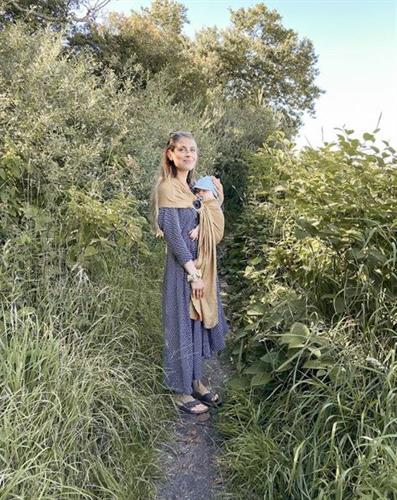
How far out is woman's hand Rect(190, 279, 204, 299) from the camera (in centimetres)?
270

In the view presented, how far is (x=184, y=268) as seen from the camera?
2.71m

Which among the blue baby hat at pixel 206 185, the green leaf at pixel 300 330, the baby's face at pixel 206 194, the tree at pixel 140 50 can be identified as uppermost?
the tree at pixel 140 50

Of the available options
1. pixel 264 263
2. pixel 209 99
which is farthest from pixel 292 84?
pixel 264 263

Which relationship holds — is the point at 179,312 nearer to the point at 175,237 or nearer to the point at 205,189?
the point at 175,237

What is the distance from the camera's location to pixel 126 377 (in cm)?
254

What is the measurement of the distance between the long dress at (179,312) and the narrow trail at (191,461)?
21cm

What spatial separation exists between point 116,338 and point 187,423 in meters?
0.69

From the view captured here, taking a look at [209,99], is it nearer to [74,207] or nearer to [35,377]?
[74,207]

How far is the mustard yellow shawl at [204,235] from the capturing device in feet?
8.89

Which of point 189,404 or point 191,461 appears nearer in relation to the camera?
point 191,461

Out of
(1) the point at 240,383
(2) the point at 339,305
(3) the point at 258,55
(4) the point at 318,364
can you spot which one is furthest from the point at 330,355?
(3) the point at 258,55

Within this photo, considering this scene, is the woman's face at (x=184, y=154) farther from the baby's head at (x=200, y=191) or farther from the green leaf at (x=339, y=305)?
the green leaf at (x=339, y=305)

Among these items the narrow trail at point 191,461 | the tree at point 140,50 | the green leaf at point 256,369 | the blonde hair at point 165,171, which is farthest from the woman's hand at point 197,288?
the tree at point 140,50

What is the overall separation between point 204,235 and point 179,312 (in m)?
0.50
